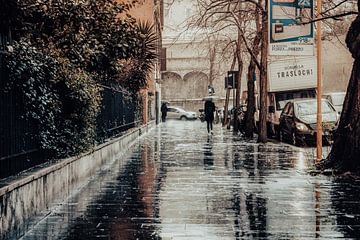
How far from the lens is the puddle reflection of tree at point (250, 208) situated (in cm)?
849

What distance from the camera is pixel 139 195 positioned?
1180cm

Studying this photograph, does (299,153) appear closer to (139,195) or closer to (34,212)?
(139,195)

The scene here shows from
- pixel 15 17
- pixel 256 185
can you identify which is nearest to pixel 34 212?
pixel 15 17

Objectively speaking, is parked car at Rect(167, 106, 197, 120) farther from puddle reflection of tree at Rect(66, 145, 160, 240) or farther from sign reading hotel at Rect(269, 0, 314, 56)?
puddle reflection of tree at Rect(66, 145, 160, 240)

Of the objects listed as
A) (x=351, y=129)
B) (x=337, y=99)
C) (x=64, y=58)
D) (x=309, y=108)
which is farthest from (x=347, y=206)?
(x=337, y=99)

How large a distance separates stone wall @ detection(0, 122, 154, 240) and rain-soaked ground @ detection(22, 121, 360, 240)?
175mm

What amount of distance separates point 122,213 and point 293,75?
28671 mm

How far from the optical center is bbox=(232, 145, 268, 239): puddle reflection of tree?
8492 millimetres

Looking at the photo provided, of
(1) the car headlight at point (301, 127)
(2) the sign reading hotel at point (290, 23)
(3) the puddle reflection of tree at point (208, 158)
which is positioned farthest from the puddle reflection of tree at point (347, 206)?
(1) the car headlight at point (301, 127)

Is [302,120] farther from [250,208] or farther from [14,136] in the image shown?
[14,136]

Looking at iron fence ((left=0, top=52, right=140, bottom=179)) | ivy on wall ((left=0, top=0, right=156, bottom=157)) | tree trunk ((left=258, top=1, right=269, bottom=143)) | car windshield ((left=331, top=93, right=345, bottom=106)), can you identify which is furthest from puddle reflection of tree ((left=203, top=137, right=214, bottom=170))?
car windshield ((left=331, top=93, right=345, bottom=106))

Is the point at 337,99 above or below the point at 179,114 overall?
above

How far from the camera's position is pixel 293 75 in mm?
37562

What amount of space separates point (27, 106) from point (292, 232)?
4.21 metres
